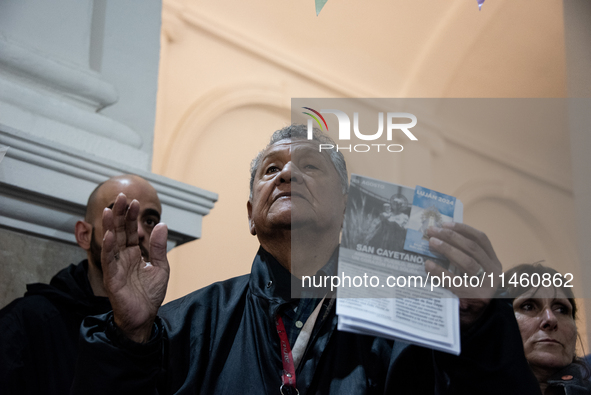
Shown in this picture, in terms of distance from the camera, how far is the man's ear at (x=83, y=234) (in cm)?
208

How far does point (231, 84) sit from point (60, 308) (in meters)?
2.79

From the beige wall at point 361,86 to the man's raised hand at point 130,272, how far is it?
2.39 meters

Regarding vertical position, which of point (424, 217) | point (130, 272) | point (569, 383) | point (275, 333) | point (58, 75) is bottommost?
point (569, 383)

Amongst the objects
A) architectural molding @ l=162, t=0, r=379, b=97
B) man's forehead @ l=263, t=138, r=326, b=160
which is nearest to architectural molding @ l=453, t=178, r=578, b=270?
architectural molding @ l=162, t=0, r=379, b=97

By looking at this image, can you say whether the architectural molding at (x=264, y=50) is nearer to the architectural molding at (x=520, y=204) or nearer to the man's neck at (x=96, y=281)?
the architectural molding at (x=520, y=204)

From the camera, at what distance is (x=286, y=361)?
56.9 inches

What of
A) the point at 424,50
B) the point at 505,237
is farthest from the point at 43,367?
the point at 505,237

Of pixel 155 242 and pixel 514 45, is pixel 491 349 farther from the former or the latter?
pixel 514 45

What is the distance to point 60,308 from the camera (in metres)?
1.88

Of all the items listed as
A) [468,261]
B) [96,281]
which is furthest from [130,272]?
[468,261]

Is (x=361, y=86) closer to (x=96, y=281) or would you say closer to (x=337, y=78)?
(x=337, y=78)

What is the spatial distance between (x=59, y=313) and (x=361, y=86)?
12.6ft

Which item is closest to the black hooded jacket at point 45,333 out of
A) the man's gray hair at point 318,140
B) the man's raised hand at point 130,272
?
the man's raised hand at point 130,272

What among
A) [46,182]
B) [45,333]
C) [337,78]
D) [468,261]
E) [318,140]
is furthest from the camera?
[337,78]
